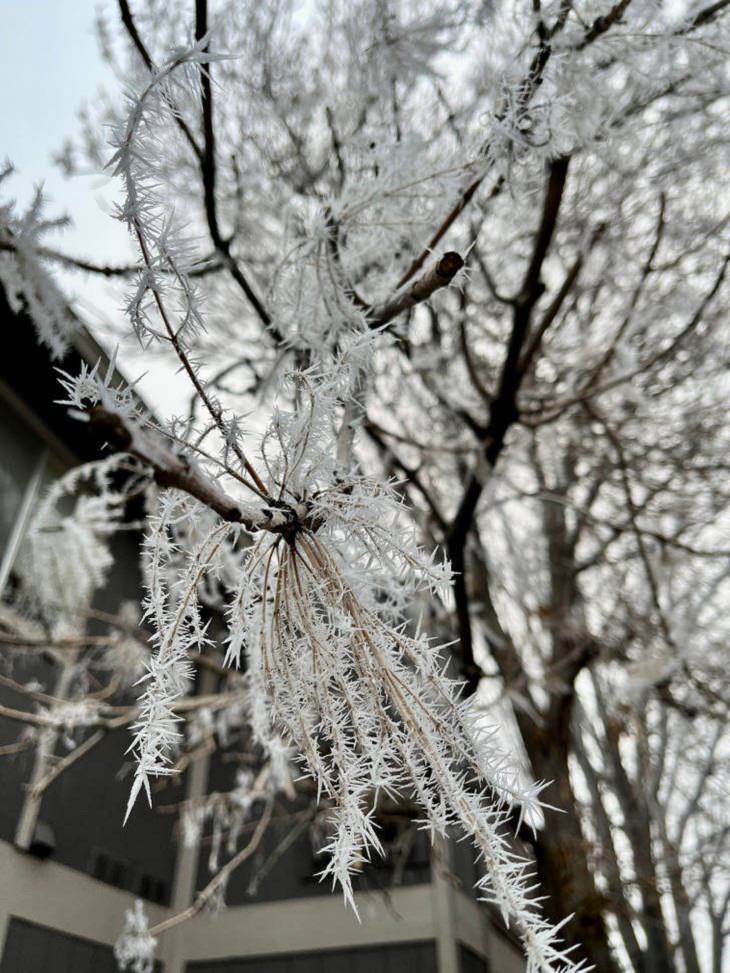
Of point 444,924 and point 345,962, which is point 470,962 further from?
point 345,962

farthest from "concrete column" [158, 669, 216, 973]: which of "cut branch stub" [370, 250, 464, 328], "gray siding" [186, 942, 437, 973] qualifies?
"cut branch stub" [370, 250, 464, 328]

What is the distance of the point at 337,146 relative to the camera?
8.04 feet

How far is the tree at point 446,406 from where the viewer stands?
95 centimetres

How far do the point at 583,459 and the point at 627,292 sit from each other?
1176 millimetres

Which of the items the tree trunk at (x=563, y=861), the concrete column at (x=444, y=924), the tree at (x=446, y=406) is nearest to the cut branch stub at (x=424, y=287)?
the tree at (x=446, y=406)

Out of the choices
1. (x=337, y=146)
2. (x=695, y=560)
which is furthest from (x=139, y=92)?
(x=695, y=560)

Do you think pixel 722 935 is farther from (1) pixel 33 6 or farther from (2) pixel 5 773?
(1) pixel 33 6

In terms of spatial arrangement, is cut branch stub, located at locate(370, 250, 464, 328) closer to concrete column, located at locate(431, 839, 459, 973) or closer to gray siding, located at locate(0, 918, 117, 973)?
gray siding, located at locate(0, 918, 117, 973)

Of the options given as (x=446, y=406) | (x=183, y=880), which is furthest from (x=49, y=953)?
(x=446, y=406)

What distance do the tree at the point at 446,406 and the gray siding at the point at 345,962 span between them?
3.68 ft

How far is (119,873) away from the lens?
4.08 metres

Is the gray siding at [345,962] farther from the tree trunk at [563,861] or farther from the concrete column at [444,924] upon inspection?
the tree trunk at [563,861]

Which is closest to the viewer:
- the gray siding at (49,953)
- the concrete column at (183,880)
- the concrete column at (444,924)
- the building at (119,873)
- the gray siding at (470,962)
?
the gray siding at (49,953)

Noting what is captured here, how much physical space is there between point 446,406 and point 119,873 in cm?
303
